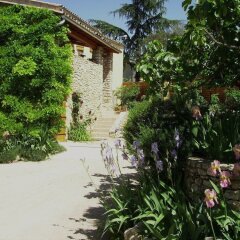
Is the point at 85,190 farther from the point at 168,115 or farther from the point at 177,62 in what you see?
the point at 177,62

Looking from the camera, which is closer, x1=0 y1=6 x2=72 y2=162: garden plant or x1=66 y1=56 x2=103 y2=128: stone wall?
x1=0 y1=6 x2=72 y2=162: garden plant

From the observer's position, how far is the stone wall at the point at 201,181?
14.5 ft

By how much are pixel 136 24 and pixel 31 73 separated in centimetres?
2511

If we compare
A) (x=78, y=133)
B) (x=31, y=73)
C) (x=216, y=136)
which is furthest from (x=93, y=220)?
(x=78, y=133)

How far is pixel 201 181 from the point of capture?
15.9ft

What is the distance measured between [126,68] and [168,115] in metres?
32.1

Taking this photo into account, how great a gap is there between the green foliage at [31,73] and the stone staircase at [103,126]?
590 cm

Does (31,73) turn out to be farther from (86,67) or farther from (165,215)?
(165,215)

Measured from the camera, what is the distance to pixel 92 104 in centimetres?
1958

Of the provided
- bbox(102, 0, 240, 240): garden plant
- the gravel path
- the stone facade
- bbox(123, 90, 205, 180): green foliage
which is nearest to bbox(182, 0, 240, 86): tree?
bbox(102, 0, 240, 240): garden plant

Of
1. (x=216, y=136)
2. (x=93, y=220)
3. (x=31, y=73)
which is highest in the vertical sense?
(x=31, y=73)

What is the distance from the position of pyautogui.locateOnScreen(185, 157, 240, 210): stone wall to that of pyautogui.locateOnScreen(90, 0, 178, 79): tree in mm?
30061

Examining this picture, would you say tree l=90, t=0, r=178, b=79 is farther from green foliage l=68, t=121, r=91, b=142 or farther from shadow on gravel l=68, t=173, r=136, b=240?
shadow on gravel l=68, t=173, r=136, b=240

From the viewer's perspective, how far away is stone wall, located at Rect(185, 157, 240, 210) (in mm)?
4426
